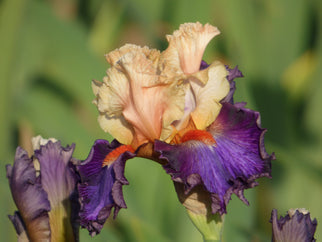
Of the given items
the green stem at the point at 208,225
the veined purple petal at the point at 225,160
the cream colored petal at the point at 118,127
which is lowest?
the green stem at the point at 208,225

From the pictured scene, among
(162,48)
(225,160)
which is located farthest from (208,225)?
(162,48)

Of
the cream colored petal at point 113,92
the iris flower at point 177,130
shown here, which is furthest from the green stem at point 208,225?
the cream colored petal at point 113,92

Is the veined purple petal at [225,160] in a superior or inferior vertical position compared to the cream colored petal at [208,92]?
inferior

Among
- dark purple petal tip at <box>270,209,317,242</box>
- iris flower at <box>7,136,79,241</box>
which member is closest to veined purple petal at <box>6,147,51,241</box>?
iris flower at <box>7,136,79,241</box>

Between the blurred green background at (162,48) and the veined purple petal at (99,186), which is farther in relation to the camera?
the blurred green background at (162,48)

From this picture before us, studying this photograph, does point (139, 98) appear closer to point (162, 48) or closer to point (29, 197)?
point (29, 197)

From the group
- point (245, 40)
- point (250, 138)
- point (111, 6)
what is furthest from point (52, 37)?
point (250, 138)

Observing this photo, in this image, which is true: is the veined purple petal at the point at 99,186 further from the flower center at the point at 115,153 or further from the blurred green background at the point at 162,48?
the blurred green background at the point at 162,48

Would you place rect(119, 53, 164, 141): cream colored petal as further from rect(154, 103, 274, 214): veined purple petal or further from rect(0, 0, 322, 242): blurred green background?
rect(0, 0, 322, 242): blurred green background
